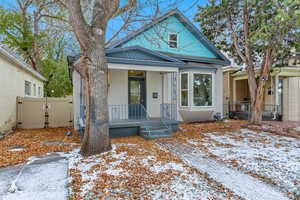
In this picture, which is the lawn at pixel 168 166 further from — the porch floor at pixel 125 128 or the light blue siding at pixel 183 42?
the light blue siding at pixel 183 42

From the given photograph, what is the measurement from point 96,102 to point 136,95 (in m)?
4.76

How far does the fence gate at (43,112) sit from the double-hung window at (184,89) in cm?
660

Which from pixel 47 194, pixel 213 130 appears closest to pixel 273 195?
pixel 47 194

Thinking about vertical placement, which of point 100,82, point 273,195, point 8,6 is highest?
point 8,6

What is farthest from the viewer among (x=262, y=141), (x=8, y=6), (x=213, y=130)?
(x=8, y=6)

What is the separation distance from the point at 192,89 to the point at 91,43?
6542mm

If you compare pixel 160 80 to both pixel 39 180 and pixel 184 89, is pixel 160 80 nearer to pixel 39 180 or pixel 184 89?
pixel 184 89

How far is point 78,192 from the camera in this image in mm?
3000

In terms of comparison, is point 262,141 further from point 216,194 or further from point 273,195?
point 216,194

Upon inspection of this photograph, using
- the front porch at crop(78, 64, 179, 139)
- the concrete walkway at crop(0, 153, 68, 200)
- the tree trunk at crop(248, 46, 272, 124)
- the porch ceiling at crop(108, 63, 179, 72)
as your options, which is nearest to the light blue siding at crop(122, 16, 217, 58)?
the front porch at crop(78, 64, 179, 139)

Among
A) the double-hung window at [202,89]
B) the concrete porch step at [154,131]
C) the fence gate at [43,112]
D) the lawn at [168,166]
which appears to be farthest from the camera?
A: the double-hung window at [202,89]

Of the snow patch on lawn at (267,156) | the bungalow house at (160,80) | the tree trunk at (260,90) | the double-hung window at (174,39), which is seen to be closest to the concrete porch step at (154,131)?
the bungalow house at (160,80)

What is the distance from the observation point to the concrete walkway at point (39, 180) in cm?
292

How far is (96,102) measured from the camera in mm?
4820
